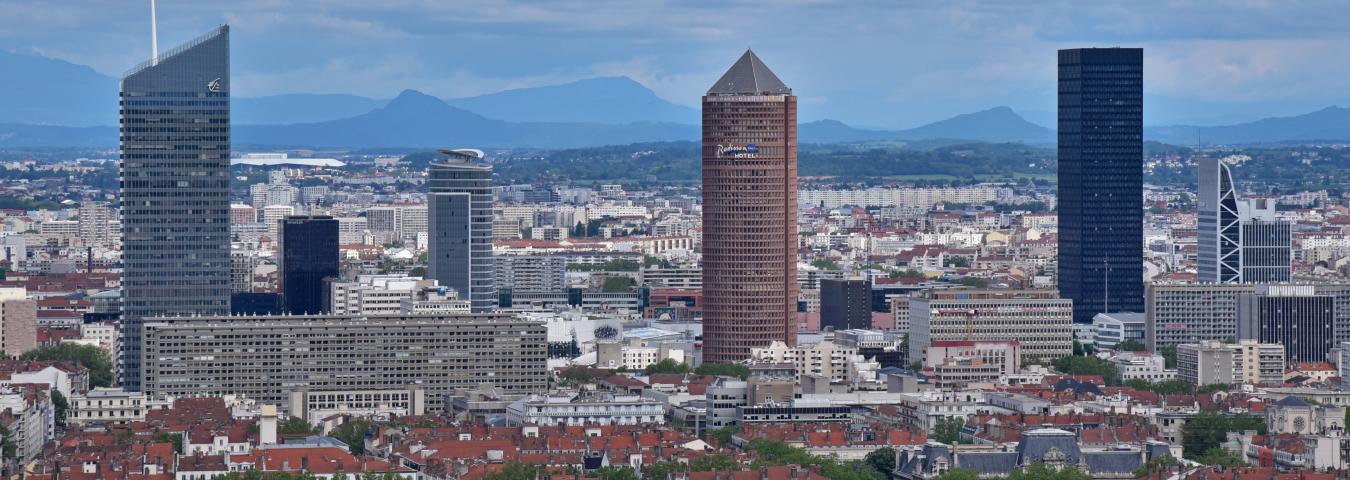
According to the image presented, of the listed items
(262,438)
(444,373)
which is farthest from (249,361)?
(262,438)

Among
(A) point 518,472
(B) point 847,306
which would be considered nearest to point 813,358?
(B) point 847,306

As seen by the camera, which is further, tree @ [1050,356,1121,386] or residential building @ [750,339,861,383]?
tree @ [1050,356,1121,386]

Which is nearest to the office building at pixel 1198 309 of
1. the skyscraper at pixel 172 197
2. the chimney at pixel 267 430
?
the skyscraper at pixel 172 197

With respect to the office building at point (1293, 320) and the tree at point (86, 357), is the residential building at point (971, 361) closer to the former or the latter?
the office building at point (1293, 320)

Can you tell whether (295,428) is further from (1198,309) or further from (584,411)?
(1198,309)

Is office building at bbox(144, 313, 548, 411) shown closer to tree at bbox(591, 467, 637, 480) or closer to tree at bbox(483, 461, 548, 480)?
tree at bbox(483, 461, 548, 480)

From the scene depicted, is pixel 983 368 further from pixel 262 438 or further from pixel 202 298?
pixel 262 438

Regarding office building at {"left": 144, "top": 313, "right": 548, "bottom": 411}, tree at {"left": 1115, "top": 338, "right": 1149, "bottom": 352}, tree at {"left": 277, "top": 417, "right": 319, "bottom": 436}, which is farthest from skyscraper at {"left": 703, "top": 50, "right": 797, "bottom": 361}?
tree at {"left": 277, "top": 417, "right": 319, "bottom": 436}
